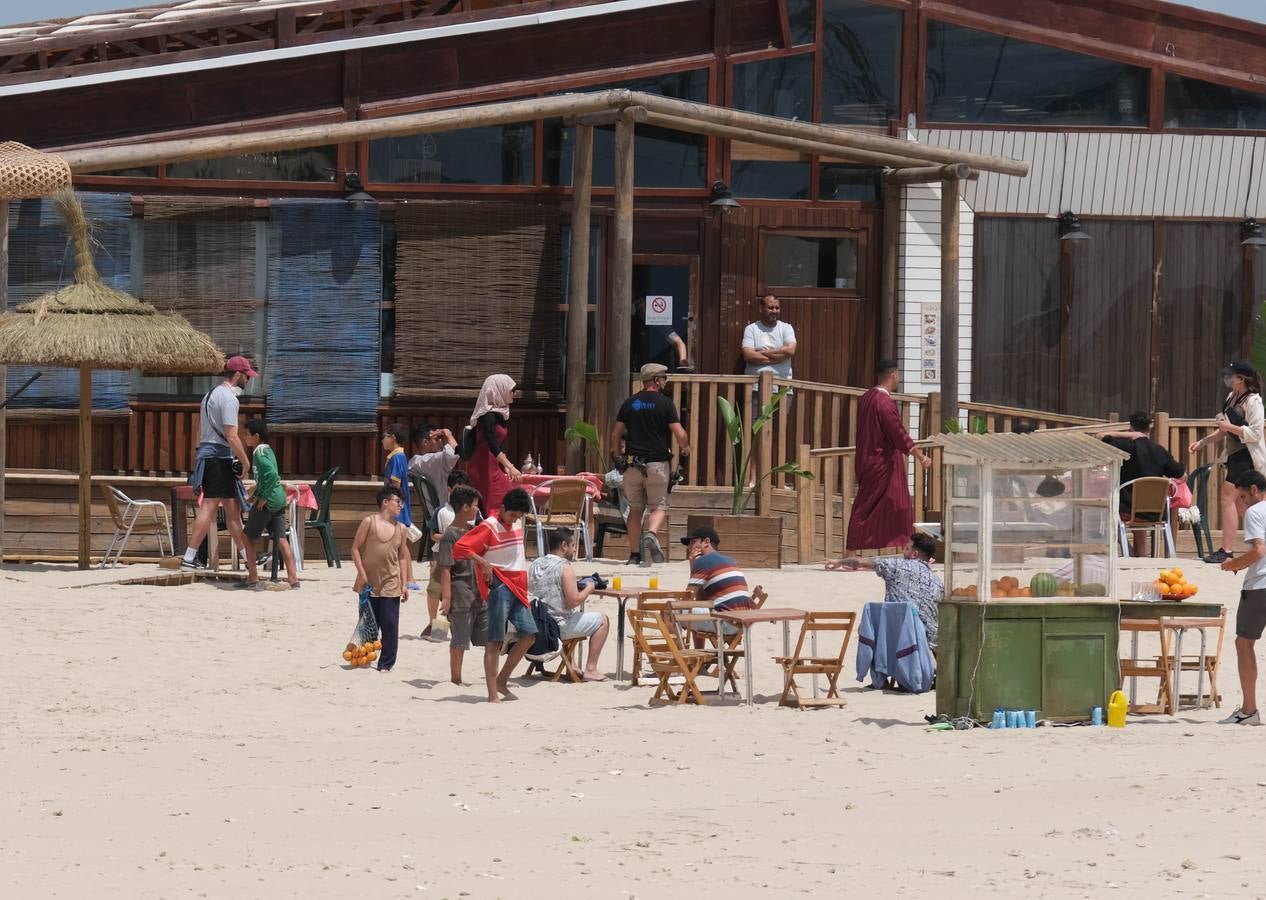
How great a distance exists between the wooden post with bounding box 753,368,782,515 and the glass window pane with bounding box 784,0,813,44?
11.7 feet

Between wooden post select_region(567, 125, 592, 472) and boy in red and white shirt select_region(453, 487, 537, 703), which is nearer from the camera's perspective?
boy in red and white shirt select_region(453, 487, 537, 703)

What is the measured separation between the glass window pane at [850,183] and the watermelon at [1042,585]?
8.77 meters

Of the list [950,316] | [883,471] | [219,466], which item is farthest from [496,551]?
[950,316]

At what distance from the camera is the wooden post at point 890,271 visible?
1992cm

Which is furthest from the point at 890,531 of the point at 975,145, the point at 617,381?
the point at 975,145

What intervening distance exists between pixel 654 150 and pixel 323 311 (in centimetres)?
331

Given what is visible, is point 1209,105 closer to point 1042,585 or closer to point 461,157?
point 461,157

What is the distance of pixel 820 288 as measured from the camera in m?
20.0

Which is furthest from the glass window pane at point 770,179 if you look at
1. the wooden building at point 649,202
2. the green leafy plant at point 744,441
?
the green leafy plant at point 744,441

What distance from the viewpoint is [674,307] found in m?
19.7

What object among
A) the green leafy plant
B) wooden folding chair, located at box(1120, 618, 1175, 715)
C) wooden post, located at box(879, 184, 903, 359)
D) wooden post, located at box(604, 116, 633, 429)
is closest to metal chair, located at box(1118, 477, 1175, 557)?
the green leafy plant

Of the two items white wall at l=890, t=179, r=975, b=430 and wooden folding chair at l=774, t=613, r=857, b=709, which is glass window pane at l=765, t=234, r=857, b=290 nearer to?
white wall at l=890, t=179, r=975, b=430

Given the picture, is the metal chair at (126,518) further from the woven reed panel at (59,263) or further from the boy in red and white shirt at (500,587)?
the boy in red and white shirt at (500,587)

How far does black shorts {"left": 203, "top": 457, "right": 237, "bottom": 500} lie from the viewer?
51.9ft
